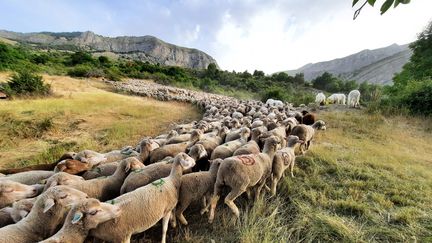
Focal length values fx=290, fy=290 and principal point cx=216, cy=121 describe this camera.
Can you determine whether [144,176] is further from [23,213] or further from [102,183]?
[23,213]

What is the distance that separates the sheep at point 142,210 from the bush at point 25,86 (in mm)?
16764

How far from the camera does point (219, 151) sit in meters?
5.09

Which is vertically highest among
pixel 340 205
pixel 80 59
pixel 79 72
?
pixel 80 59

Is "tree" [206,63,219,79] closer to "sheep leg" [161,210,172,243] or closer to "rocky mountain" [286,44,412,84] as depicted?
"rocky mountain" [286,44,412,84]

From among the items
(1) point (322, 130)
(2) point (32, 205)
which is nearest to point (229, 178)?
(2) point (32, 205)

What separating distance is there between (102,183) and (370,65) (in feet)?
371

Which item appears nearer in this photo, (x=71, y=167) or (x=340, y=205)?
(x=340, y=205)

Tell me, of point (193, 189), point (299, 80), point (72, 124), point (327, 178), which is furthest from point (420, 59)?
point (193, 189)

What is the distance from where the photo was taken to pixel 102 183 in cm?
396

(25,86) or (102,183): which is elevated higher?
(25,86)

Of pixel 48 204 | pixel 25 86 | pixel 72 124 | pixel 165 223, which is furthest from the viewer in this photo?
pixel 25 86

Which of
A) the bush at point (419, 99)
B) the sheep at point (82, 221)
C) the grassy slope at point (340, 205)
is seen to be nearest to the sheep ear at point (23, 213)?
the sheep at point (82, 221)

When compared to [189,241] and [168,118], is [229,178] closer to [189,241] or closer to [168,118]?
[189,241]

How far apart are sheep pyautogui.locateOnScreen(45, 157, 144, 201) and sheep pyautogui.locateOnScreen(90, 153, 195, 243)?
0.73 meters
